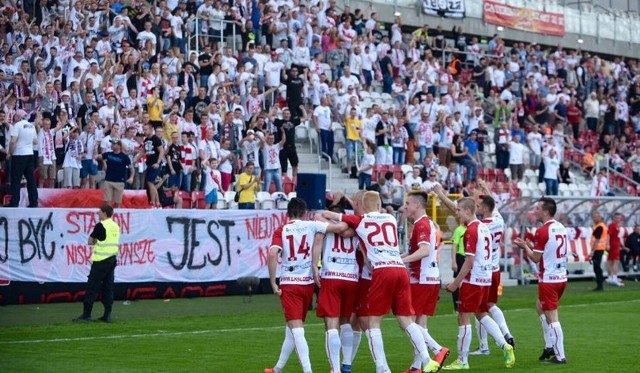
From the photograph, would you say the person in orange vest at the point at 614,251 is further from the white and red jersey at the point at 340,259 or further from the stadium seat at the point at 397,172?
the white and red jersey at the point at 340,259

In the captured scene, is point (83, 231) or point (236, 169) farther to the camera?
point (236, 169)

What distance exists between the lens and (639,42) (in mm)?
60625

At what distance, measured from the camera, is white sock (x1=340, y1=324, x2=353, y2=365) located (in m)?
14.9

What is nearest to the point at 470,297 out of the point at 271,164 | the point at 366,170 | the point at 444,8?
the point at 271,164

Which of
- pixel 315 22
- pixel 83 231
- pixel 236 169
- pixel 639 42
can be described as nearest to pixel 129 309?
pixel 83 231

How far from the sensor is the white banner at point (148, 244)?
24.5m

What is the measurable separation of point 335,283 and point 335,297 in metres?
0.17

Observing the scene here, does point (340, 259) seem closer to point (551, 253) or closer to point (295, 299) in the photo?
point (295, 299)

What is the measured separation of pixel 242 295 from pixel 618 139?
82.3 ft

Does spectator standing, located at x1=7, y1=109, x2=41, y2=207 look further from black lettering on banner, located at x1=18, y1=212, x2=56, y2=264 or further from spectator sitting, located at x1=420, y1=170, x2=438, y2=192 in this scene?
spectator sitting, located at x1=420, y1=170, x2=438, y2=192

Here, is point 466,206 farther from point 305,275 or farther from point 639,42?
point 639,42

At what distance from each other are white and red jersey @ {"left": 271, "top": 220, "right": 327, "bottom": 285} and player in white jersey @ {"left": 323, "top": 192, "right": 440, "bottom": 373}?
30cm

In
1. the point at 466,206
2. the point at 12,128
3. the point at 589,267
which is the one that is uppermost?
the point at 12,128

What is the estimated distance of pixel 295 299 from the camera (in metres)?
14.3
